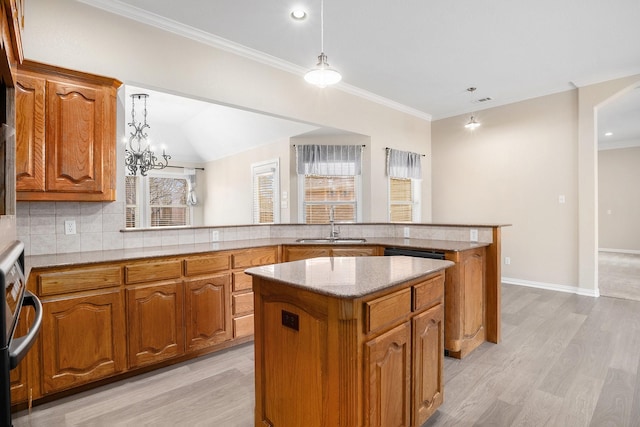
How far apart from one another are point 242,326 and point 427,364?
175 centimetres

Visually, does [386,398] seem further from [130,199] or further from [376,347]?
[130,199]

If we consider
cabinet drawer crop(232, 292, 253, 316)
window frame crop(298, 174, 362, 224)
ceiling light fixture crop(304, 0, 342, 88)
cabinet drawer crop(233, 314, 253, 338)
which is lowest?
cabinet drawer crop(233, 314, 253, 338)

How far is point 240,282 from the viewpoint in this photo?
295cm

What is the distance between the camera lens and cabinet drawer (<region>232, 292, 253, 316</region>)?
2.91 m

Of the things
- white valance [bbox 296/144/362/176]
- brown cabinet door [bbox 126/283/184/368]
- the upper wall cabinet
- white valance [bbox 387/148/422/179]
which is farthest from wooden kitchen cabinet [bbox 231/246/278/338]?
white valance [bbox 387/148/422/179]

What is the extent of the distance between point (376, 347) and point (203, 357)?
1.93 m

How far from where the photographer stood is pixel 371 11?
2.83m

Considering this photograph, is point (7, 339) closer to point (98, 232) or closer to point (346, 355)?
point (346, 355)

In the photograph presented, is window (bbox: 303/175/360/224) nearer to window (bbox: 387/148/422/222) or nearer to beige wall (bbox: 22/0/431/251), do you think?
window (bbox: 387/148/422/222)

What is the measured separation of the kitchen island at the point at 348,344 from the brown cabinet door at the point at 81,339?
124 centimetres

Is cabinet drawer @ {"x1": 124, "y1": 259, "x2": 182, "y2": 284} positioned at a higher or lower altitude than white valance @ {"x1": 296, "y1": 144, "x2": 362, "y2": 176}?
lower

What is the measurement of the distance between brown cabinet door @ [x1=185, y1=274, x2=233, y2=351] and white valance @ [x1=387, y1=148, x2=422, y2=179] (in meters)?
3.24

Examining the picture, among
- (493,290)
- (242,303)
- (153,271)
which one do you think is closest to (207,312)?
(242,303)

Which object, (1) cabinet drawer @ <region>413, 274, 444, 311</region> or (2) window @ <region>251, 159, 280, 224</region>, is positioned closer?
(1) cabinet drawer @ <region>413, 274, 444, 311</region>
